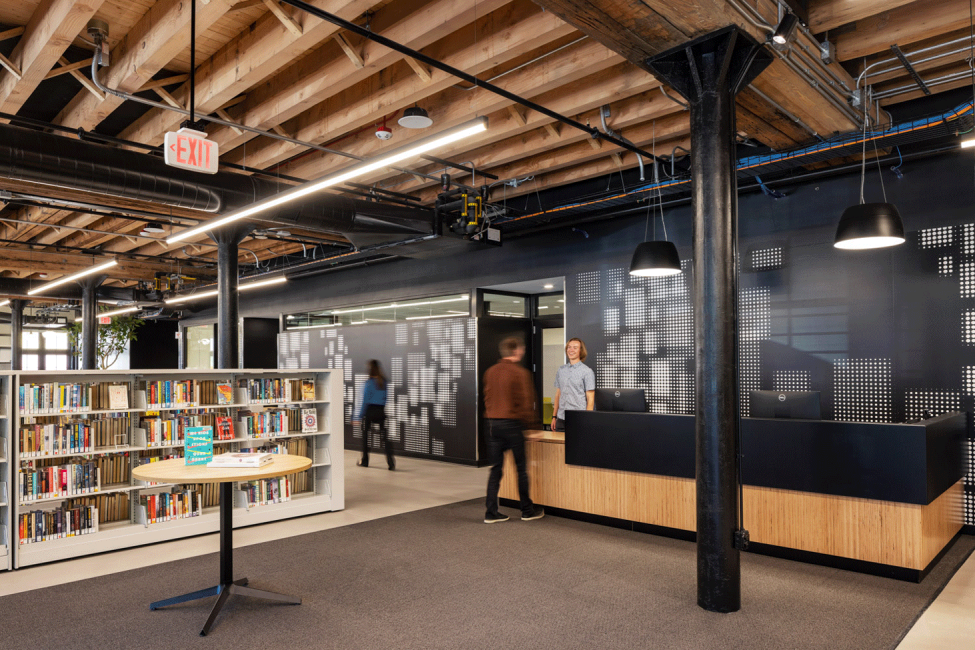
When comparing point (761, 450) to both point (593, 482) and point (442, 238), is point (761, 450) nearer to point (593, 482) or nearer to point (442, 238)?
point (593, 482)

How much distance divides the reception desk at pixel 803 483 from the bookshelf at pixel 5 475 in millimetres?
4438

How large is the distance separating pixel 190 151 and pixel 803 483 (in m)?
4.91

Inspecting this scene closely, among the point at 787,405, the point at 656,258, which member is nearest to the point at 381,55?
Result: the point at 656,258

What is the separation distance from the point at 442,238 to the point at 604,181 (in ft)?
7.19

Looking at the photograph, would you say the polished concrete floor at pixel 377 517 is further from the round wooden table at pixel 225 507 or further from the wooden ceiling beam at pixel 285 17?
the wooden ceiling beam at pixel 285 17

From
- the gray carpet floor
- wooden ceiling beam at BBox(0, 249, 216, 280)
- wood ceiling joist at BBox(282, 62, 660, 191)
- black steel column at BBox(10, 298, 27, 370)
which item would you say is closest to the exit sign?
wood ceiling joist at BBox(282, 62, 660, 191)

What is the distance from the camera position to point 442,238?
325 inches

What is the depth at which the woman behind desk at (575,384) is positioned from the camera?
6867 millimetres

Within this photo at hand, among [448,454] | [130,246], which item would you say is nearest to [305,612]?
[448,454]

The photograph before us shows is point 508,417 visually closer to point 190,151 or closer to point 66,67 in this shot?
point 190,151

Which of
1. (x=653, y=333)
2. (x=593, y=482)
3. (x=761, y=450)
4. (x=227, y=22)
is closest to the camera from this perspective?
(x=227, y=22)

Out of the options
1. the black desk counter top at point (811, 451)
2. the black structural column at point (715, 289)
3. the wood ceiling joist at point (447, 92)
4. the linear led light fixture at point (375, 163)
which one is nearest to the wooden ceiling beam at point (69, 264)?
the linear led light fixture at point (375, 163)

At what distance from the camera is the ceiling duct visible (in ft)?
16.4

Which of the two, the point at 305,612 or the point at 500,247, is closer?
the point at 305,612
